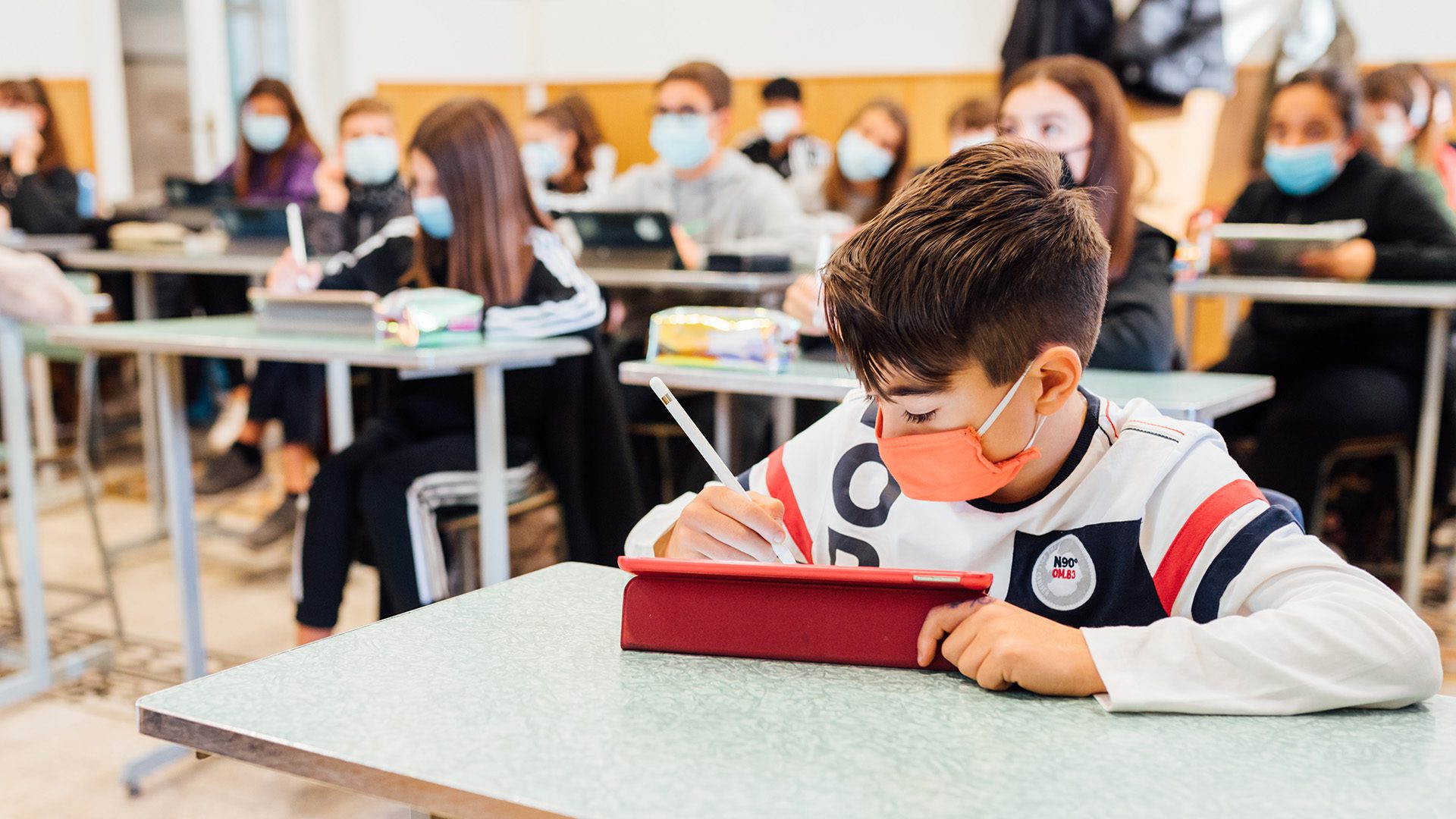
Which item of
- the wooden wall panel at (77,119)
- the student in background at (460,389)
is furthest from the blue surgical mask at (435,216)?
the wooden wall panel at (77,119)

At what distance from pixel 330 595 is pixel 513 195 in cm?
81

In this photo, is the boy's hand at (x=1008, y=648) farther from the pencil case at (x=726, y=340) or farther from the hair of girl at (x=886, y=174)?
the hair of girl at (x=886, y=174)

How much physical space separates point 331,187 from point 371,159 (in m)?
0.48

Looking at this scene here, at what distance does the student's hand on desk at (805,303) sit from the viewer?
1.99m

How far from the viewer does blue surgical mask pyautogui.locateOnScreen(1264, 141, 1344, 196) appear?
284cm

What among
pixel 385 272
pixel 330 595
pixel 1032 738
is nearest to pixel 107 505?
pixel 385 272

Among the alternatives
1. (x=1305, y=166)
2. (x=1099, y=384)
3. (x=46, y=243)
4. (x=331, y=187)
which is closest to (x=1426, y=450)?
(x=1305, y=166)

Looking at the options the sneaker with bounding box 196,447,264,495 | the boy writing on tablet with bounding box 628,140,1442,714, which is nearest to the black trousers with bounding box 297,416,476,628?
the boy writing on tablet with bounding box 628,140,1442,714

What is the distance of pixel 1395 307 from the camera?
2719 mm

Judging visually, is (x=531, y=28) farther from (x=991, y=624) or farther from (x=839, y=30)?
(x=991, y=624)

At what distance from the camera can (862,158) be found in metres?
4.29

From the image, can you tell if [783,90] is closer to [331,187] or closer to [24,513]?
[331,187]

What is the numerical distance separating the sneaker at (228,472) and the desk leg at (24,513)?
116 cm

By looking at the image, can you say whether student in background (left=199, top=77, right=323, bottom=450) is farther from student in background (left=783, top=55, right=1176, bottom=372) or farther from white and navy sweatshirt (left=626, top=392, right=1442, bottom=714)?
white and navy sweatshirt (left=626, top=392, right=1442, bottom=714)
